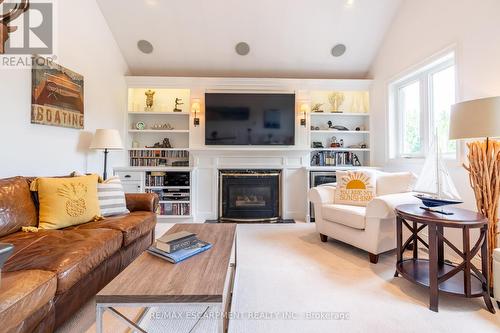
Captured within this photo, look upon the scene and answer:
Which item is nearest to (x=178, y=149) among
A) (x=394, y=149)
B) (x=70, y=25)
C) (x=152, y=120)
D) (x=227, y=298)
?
(x=152, y=120)

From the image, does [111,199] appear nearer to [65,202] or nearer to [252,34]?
[65,202]

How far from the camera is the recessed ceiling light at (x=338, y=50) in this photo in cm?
386

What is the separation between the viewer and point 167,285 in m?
1.14

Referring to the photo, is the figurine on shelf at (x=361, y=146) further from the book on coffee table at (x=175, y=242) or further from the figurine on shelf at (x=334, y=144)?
the book on coffee table at (x=175, y=242)

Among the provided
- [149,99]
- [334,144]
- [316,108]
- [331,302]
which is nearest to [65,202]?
[331,302]

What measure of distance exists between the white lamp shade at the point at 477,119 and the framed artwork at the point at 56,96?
3678mm

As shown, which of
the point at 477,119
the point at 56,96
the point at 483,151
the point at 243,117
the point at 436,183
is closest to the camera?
the point at 477,119

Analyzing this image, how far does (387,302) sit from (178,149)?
3.37 metres

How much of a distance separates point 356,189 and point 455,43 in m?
1.78

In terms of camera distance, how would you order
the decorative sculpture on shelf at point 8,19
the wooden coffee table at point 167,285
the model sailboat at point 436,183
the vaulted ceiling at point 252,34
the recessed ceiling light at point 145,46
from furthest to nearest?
the recessed ceiling light at point 145,46
the vaulted ceiling at point 252,34
the decorative sculpture on shelf at point 8,19
the model sailboat at point 436,183
the wooden coffee table at point 167,285

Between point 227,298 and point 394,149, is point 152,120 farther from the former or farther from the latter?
point 394,149

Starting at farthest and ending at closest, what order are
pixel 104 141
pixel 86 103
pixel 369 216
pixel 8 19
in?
pixel 86 103 → pixel 104 141 → pixel 369 216 → pixel 8 19

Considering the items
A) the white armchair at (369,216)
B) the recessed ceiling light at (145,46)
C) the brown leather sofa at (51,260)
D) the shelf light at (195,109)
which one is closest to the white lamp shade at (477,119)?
the white armchair at (369,216)

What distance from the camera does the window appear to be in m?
2.80
